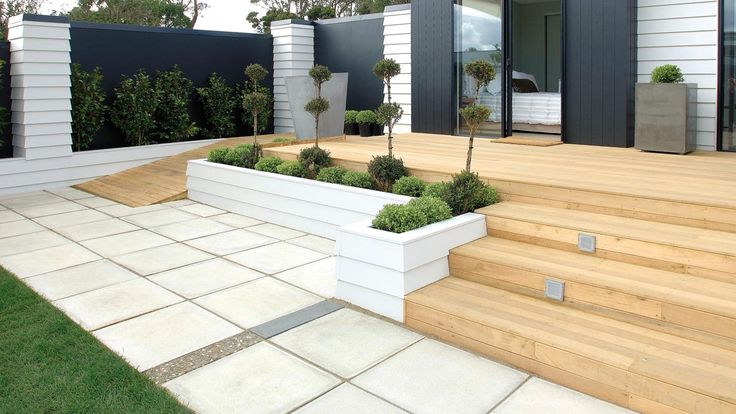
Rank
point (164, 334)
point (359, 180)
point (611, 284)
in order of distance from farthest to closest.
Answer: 1. point (359, 180)
2. point (164, 334)
3. point (611, 284)

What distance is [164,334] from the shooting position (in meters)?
3.47

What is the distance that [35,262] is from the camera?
192 inches

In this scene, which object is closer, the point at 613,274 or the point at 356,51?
the point at 613,274

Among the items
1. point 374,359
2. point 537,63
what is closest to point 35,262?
point 374,359

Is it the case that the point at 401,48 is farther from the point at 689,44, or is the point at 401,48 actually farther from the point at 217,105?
the point at 689,44

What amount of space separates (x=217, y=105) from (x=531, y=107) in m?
4.93

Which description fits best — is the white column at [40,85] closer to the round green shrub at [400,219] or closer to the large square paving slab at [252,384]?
the round green shrub at [400,219]

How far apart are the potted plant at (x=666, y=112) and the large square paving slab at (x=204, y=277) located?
4.16 meters

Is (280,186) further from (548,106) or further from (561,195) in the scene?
(548,106)

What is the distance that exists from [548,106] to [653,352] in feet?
18.5

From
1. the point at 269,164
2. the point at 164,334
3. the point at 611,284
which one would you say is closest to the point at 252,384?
the point at 164,334

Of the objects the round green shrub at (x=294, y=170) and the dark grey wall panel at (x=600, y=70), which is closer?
the round green shrub at (x=294, y=170)

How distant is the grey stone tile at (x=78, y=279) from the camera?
13.7ft

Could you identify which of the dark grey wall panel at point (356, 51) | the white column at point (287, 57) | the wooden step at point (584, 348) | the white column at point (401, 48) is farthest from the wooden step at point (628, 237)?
the white column at point (287, 57)
